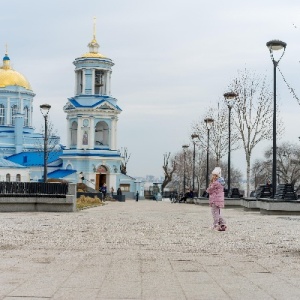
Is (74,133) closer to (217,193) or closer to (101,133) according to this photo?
(101,133)

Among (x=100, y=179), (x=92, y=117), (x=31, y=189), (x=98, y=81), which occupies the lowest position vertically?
(x=31, y=189)

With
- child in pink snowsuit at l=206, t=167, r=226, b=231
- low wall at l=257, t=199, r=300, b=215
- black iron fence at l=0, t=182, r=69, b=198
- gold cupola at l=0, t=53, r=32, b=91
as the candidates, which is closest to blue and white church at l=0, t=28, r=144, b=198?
gold cupola at l=0, t=53, r=32, b=91

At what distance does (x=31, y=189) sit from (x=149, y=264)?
17557 millimetres

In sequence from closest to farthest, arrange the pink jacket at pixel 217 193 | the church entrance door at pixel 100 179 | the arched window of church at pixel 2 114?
the pink jacket at pixel 217 193 < the church entrance door at pixel 100 179 < the arched window of church at pixel 2 114

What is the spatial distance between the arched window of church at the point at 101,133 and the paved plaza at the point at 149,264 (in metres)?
61.2

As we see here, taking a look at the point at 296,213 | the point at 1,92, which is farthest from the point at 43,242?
the point at 1,92

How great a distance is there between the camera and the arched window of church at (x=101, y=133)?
76.9 meters

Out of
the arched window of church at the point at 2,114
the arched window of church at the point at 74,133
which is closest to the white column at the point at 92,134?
the arched window of church at the point at 74,133

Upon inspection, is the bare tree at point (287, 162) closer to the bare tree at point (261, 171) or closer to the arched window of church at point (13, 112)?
the bare tree at point (261, 171)

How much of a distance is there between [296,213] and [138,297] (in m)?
17.1

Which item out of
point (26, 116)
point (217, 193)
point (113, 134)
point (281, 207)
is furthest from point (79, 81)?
point (217, 193)

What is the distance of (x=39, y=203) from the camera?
26359 mm

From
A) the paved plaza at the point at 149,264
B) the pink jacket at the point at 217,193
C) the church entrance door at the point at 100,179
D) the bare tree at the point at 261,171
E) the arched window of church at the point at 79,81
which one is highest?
the arched window of church at the point at 79,81

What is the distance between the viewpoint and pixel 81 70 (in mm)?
74688
